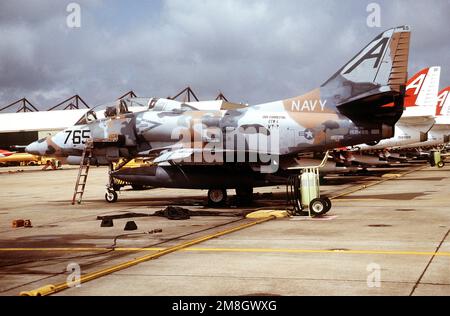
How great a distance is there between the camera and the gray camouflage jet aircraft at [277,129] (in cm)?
1577

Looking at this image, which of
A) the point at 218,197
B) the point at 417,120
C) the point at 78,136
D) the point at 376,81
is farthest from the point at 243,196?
the point at 417,120

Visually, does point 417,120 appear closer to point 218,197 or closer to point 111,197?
point 218,197

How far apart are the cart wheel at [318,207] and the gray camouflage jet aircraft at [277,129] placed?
282 cm

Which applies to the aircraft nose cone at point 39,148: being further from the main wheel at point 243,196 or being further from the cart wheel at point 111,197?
the main wheel at point 243,196

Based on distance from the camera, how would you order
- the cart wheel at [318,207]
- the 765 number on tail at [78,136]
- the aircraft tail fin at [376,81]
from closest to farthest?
the cart wheel at [318,207]
the aircraft tail fin at [376,81]
the 765 number on tail at [78,136]

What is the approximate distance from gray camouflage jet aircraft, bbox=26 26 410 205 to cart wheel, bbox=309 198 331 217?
9.26ft

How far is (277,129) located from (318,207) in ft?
12.5

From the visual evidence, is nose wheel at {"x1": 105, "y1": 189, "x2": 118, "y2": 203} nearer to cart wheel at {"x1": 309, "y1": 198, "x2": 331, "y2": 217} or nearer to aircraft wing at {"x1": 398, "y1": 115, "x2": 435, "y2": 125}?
cart wheel at {"x1": 309, "y1": 198, "x2": 331, "y2": 217}

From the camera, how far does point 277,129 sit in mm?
16234

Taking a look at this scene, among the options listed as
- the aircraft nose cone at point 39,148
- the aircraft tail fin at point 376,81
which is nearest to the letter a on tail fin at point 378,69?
the aircraft tail fin at point 376,81

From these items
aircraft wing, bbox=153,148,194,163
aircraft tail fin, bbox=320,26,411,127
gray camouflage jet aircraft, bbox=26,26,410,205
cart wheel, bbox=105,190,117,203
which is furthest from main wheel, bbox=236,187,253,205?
cart wheel, bbox=105,190,117,203

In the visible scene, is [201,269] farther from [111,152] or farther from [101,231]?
[111,152]
